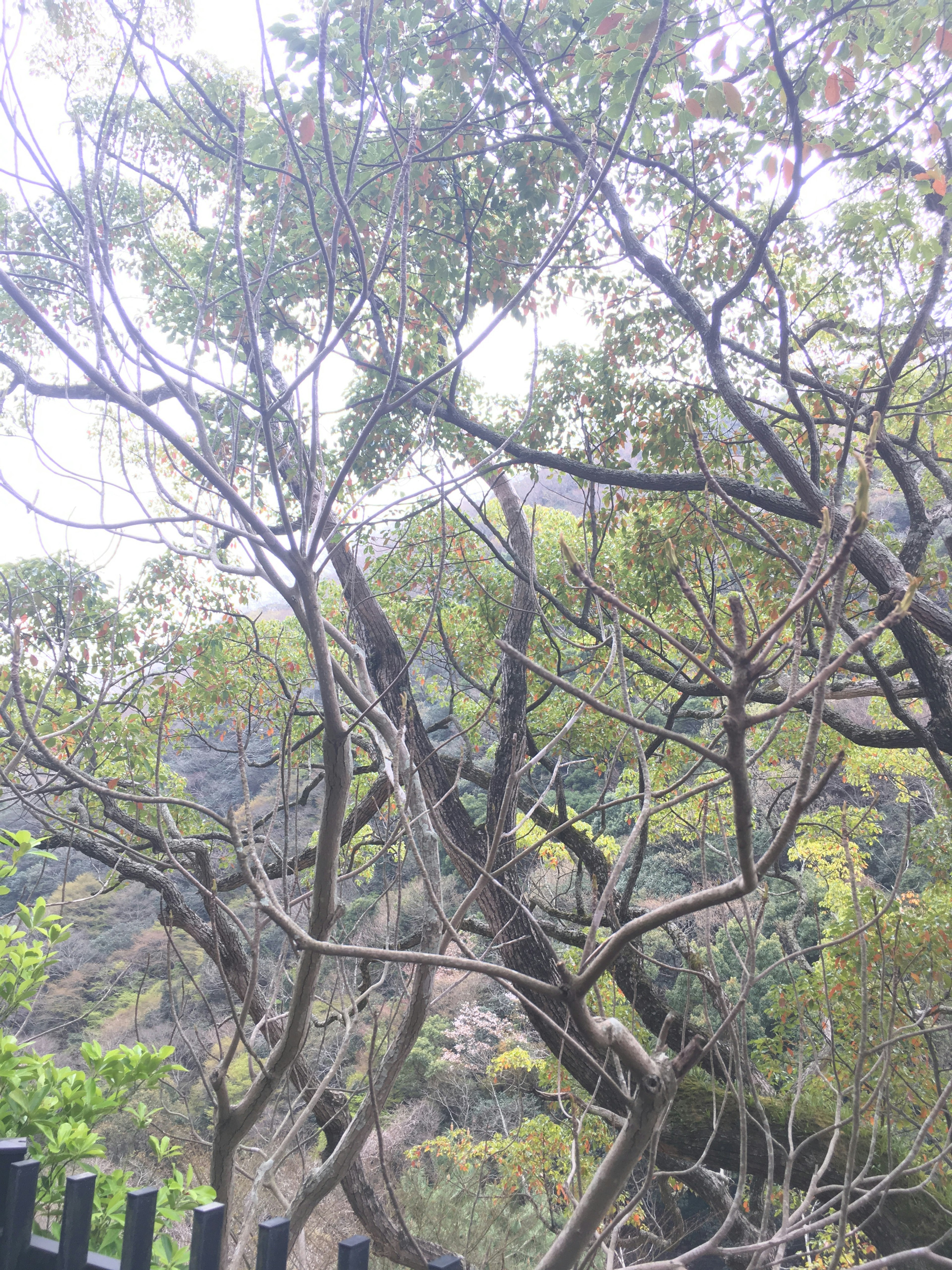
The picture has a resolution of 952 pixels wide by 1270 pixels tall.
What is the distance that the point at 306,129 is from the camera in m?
2.62

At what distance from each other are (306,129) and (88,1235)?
10.1ft

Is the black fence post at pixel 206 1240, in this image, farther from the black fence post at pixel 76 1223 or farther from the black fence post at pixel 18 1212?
the black fence post at pixel 18 1212

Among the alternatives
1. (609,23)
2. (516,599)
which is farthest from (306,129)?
(516,599)

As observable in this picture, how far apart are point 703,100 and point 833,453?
2.57 meters

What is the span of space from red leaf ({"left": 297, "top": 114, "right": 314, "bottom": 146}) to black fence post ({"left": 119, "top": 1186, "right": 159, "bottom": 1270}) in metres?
2.86

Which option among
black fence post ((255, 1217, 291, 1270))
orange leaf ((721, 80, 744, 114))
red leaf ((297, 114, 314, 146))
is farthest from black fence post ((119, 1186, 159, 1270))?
orange leaf ((721, 80, 744, 114))

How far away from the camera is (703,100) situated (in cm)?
257

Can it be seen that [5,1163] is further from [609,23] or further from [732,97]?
[732,97]

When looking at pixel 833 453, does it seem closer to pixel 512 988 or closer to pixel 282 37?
pixel 282 37

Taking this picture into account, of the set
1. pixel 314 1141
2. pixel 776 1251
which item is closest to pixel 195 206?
pixel 776 1251

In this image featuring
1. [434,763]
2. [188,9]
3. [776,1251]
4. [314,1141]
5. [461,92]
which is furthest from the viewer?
[314,1141]

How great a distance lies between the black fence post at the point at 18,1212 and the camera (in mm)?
1128

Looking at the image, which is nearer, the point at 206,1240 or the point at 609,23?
the point at 206,1240

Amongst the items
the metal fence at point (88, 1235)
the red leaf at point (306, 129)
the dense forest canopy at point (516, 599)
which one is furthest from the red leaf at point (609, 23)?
the metal fence at point (88, 1235)
